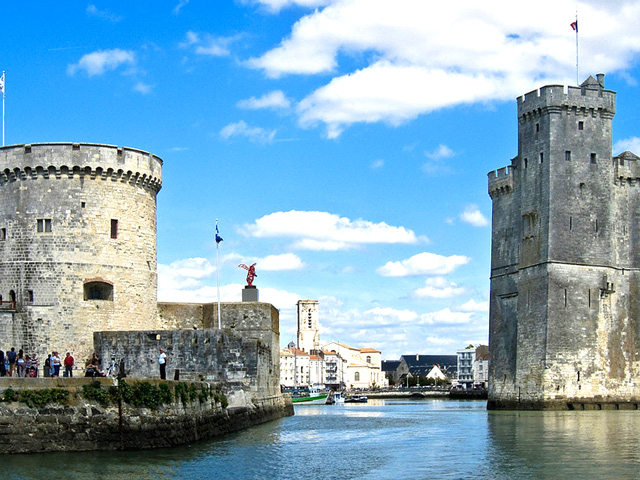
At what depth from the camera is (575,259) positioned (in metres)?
52.4

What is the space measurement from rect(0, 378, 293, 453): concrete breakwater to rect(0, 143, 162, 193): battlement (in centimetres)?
→ 1141

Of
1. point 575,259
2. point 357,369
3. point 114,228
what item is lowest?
point 357,369

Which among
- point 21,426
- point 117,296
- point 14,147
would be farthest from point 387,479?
point 14,147

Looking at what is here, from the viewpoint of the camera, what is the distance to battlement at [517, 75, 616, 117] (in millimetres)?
52750

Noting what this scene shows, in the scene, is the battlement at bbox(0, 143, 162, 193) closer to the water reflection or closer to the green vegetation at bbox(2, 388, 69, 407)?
the green vegetation at bbox(2, 388, 69, 407)

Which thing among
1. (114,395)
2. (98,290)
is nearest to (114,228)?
(98,290)

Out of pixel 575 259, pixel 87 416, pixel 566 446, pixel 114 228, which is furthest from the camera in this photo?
pixel 575 259

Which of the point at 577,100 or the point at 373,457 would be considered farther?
the point at 577,100

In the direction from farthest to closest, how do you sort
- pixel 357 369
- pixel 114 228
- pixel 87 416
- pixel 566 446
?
pixel 357 369
pixel 114 228
pixel 566 446
pixel 87 416

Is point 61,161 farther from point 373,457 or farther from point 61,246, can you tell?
point 373,457

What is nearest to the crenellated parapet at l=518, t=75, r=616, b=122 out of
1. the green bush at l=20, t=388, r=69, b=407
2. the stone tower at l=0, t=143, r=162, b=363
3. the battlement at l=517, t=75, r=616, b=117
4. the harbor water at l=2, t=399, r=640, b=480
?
the battlement at l=517, t=75, r=616, b=117

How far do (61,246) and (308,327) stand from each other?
141403mm

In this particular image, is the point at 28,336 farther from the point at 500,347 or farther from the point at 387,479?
the point at 500,347

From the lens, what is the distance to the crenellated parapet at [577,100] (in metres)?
52.8
